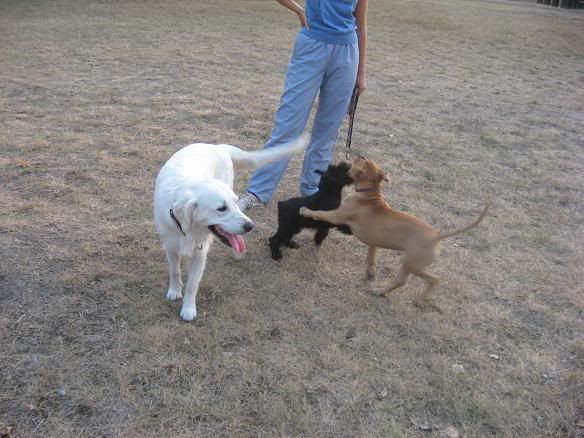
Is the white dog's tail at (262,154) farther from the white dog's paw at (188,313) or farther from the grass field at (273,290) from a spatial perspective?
the white dog's paw at (188,313)

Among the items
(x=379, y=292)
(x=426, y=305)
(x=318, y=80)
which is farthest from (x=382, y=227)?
(x=318, y=80)

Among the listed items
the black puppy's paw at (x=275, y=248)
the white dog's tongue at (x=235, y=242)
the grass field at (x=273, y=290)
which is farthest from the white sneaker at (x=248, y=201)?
the white dog's tongue at (x=235, y=242)

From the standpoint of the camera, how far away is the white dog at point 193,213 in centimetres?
257

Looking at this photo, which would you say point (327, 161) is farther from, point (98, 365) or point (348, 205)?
point (98, 365)

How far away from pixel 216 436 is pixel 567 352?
206 cm

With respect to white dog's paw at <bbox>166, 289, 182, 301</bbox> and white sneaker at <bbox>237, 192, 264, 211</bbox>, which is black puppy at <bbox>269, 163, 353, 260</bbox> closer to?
white sneaker at <bbox>237, 192, 264, 211</bbox>

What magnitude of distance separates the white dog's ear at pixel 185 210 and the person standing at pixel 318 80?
61.6 inches

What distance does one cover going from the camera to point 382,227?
10.4ft

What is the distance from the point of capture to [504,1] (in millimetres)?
24609

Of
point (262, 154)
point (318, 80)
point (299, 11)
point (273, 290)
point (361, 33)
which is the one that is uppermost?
point (299, 11)

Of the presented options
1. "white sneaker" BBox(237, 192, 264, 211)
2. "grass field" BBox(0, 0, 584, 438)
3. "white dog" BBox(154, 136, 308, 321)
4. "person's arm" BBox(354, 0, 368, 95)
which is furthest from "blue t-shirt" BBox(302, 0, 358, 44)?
"grass field" BBox(0, 0, 584, 438)

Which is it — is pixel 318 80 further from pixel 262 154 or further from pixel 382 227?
pixel 382 227

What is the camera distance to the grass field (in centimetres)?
253

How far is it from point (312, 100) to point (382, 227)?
1.27 meters
